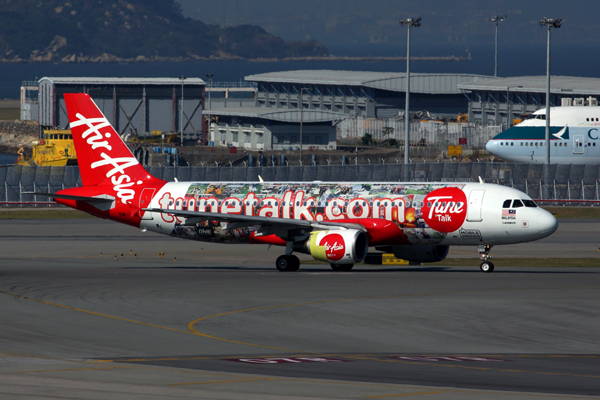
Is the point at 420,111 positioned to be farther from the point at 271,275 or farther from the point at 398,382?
the point at 398,382

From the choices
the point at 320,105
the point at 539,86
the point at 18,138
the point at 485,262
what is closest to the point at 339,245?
the point at 485,262

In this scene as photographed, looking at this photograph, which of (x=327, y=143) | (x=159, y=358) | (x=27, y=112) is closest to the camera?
(x=159, y=358)

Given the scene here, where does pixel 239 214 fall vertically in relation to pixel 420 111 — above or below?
below

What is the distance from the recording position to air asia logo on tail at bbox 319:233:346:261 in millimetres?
40656

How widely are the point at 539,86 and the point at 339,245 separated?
117 meters

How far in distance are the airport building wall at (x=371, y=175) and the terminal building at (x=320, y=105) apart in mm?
46678

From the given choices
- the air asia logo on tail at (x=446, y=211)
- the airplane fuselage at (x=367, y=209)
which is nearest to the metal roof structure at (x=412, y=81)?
the airplane fuselage at (x=367, y=209)

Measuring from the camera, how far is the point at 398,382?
19672 mm

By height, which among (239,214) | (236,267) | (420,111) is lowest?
(236,267)

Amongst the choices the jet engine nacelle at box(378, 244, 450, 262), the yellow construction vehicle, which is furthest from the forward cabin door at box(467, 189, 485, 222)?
the yellow construction vehicle

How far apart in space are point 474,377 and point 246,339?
26.7 ft

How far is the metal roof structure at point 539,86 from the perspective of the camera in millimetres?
141325

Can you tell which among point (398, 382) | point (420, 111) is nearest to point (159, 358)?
point (398, 382)

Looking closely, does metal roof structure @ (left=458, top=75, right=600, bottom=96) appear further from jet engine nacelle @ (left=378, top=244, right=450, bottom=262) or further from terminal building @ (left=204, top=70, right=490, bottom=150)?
jet engine nacelle @ (left=378, top=244, right=450, bottom=262)
